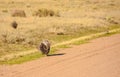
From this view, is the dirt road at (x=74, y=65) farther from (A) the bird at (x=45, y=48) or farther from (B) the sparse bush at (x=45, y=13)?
(B) the sparse bush at (x=45, y=13)

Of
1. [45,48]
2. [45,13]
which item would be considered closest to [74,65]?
[45,48]

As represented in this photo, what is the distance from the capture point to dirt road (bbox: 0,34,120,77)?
1184 centimetres

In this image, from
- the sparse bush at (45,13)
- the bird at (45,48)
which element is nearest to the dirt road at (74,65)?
the bird at (45,48)

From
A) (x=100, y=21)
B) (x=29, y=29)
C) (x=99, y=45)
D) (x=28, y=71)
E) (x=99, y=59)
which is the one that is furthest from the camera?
(x=100, y=21)

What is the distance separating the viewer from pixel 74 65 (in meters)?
13.1

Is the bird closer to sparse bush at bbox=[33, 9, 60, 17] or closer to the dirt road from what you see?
the dirt road

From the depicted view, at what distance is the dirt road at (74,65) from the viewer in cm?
1184

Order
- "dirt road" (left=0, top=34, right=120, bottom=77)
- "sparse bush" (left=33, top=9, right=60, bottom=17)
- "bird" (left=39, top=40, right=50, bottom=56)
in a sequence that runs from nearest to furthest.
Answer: "dirt road" (left=0, top=34, right=120, bottom=77)
"bird" (left=39, top=40, right=50, bottom=56)
"sparse bush" (left=33, top=9, right=60, bottom=17)

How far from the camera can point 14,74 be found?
467 inches

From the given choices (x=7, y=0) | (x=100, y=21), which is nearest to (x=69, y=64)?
(x=100, y=21)

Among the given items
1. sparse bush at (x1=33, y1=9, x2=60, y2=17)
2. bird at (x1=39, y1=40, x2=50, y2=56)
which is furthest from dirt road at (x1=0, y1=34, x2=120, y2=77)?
sparse bush at (x1=33, y1=9, x2=60, y2=17)

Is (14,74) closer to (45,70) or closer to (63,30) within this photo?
(45,70)

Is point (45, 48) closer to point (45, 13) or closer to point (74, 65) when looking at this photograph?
point (74, 65)

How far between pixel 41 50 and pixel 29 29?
917 centimetres
